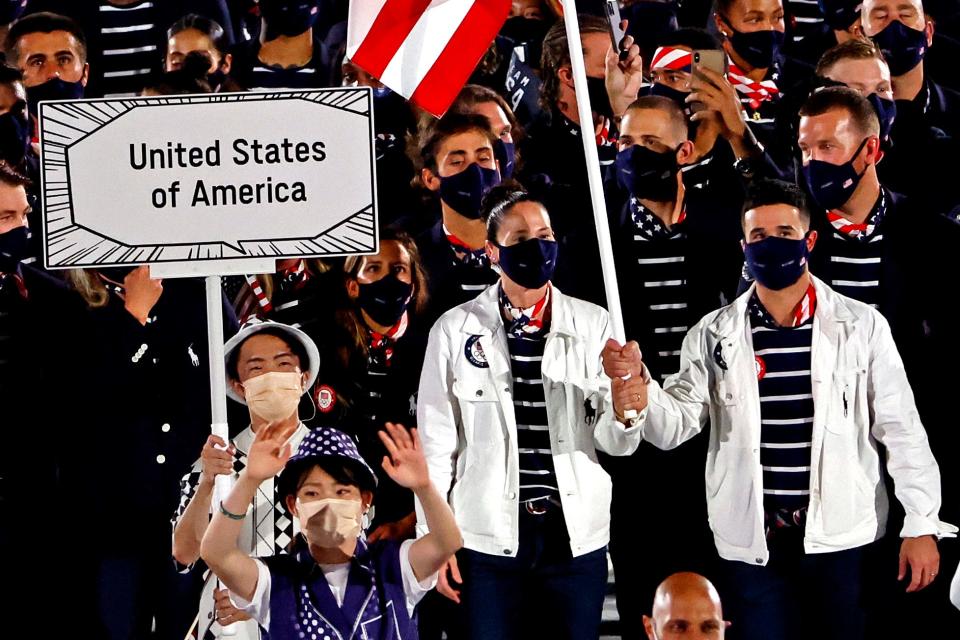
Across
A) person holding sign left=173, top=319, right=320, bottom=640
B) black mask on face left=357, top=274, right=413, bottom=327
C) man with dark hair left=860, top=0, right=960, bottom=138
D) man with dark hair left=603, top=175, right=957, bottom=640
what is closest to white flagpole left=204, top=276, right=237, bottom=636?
person holding sign left=173, top=319, right=320, bottom=640

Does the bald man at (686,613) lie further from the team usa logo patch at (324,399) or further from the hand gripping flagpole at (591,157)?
the team usa logo patch at (324,399)

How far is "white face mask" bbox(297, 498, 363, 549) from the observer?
473 cm

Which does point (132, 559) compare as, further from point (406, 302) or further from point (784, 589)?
point (784, 589)

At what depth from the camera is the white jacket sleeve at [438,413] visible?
18.5 feet

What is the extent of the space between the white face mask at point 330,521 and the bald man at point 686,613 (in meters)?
1.21

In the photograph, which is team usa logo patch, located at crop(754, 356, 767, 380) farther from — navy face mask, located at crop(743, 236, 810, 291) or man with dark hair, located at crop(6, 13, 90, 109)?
man with dark hair, located at crop(6, 13, 90, 109)

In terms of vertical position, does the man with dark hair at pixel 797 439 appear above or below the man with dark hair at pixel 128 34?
below

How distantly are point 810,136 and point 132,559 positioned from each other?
2.89 meters

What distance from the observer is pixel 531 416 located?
5715 mm

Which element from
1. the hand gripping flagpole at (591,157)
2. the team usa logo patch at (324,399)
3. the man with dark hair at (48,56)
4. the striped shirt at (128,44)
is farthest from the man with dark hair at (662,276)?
the man with dark hair at (48,56)

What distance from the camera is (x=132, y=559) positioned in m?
5.87

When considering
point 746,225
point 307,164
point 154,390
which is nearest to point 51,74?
point 154,390

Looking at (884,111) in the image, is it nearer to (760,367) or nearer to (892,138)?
(892,138)

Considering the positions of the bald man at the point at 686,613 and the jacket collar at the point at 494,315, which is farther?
the jacket collar at the point at 494,315
